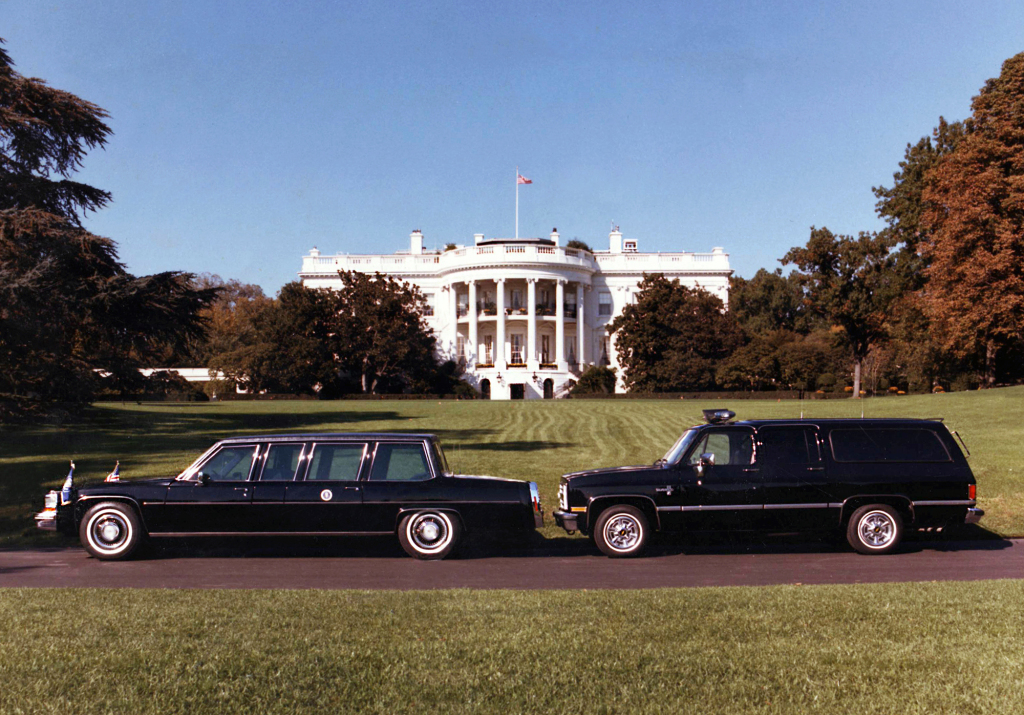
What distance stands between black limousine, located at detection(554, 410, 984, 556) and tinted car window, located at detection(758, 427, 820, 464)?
13 millimetres

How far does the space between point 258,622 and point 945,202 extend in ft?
145

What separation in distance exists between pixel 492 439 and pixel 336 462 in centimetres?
1456

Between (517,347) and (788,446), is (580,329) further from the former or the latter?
(788,446)

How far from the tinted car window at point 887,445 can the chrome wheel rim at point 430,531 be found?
5.09 metres

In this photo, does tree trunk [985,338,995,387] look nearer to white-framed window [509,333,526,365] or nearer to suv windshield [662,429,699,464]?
white-framed window [509,333,526,365]

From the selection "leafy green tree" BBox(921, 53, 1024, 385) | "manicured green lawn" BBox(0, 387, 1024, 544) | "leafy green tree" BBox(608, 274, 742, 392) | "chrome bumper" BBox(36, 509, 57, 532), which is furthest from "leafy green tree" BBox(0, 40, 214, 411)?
"leafy green tree" BBox(608, 274, 742, 392)

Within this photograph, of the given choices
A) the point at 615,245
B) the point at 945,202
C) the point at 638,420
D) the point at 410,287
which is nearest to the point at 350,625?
the point at 638,420

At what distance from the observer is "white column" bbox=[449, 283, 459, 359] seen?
74.2 m

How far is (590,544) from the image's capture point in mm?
11906

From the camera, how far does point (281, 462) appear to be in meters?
10.7

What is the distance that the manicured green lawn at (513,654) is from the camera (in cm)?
490

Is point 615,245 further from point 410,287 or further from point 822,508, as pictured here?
point 822,508

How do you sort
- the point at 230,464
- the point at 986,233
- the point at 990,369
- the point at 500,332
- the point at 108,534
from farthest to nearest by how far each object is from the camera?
1. the point at 500,332
2. the point at 990,369
3. the point at 986,233
4. the point at 230,464
5. the point at 108,534

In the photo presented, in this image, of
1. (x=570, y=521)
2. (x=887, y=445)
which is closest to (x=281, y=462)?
(x=570, y=521)
